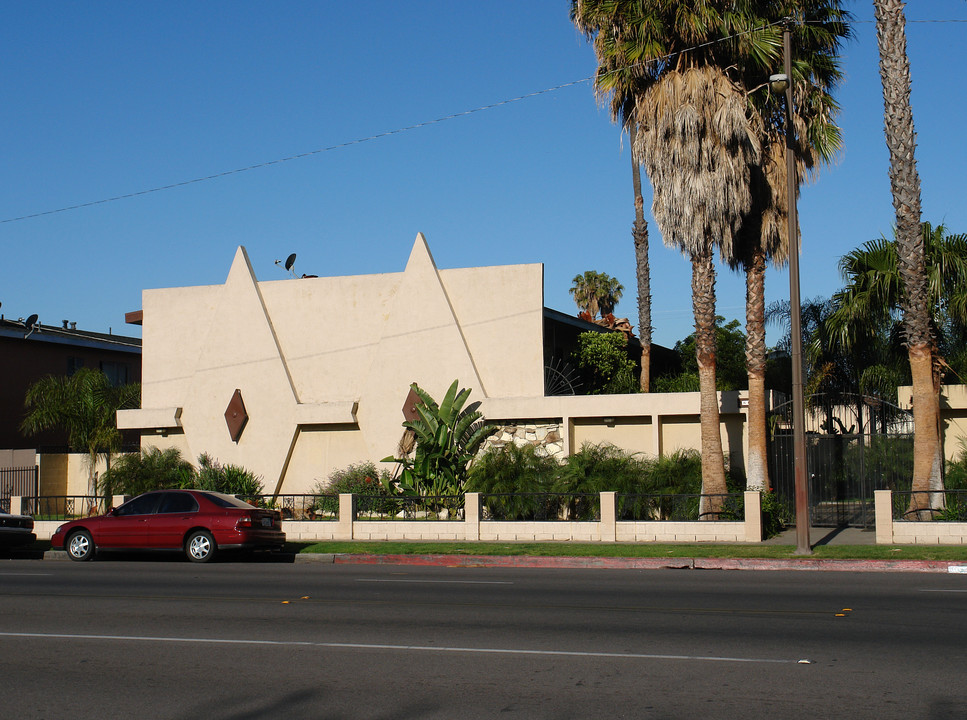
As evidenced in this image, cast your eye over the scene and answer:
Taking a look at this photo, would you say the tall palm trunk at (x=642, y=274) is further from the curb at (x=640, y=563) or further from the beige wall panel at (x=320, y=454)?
the curb at (x=640, y=563)

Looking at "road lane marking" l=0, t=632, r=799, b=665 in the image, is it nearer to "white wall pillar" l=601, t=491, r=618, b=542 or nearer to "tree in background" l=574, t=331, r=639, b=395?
"white wall pillar" l=601, t=491, r=618, b=542

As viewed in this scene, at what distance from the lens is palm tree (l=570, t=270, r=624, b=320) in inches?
1959

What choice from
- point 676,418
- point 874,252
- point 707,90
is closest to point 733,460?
point 676,418

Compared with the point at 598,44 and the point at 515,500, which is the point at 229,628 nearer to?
the point at 515,500

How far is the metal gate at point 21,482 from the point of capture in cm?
2919

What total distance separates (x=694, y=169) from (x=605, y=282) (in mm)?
28738

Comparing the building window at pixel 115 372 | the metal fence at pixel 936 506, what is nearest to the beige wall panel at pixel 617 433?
the metal fence at pixel 936 506

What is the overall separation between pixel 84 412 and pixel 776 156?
21630 mm

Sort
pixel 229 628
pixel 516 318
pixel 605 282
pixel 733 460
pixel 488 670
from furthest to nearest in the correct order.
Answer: pixel 605 282 < pixel 516 318 < pixel 733 460 < pixel 229 628 < pixel 488 670

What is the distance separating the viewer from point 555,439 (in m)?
25.0

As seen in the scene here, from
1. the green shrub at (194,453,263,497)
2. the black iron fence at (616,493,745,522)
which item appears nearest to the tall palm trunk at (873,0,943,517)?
the black iron fence at (616,493,745,522)

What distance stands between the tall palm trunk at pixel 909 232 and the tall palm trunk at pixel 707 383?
402cm

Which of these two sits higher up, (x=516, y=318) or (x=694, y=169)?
(x=694, y=169)

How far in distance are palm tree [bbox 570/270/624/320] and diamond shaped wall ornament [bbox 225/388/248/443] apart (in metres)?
25.4
